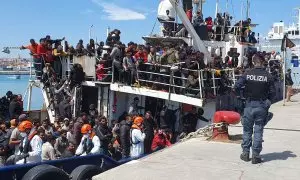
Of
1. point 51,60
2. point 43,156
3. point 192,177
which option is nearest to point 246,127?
point 192,177

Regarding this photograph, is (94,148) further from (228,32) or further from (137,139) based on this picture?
(228,32)

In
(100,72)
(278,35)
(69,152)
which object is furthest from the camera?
(278,35)

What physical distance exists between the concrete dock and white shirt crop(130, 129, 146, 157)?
3.68 feet

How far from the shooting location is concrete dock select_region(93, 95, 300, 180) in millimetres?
5617

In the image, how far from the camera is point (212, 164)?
20.6 feet

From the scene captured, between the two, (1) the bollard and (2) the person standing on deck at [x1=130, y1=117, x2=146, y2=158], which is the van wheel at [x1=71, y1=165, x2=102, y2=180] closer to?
(2) the person standing on deck at [x1=130, y1=117, x2=146, y2=158]

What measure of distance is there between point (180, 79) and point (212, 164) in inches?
225

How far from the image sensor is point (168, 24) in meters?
16.5

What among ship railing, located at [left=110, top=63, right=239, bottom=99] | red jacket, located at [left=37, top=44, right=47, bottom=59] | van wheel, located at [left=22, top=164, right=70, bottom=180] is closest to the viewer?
van wheel, located at [left=22, top=164, right=70, bottom=180]

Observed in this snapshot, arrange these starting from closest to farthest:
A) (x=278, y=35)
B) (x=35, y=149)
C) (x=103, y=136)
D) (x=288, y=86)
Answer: (x=35, y=149), (x=103, y=136), (x=288, y=86), (x=278, y=35)

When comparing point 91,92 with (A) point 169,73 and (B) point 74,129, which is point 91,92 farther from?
(B) point 74,129

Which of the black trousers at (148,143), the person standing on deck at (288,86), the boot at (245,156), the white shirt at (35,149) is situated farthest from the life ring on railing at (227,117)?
the person standing on deck at (288,86)

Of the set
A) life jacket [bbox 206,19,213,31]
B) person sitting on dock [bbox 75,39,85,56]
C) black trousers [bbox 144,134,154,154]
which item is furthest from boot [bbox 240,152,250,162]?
life jacket [bbox 206,19,213,31]

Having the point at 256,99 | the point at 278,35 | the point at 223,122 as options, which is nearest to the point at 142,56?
the point at 223,122
